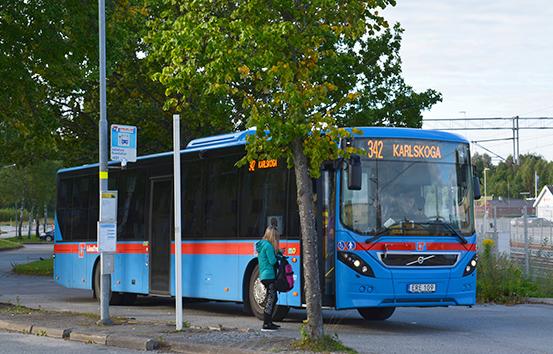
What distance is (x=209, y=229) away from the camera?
59.8 feet

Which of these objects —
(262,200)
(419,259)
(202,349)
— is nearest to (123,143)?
(262,200)

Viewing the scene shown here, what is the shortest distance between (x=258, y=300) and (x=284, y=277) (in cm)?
191

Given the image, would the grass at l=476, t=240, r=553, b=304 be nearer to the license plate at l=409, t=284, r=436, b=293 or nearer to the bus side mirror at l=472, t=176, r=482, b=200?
the bus side mirror at l=472, t=176, r=482, b=200

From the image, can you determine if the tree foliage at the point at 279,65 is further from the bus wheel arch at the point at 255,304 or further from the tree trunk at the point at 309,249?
the bus wheel arch at the point at 255,304

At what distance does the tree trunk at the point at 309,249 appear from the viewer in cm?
1236

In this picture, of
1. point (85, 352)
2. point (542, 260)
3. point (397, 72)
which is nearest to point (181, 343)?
point (85, 352)

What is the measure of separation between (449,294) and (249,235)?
366 centimetres

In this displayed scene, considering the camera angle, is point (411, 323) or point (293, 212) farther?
point (411, 323)

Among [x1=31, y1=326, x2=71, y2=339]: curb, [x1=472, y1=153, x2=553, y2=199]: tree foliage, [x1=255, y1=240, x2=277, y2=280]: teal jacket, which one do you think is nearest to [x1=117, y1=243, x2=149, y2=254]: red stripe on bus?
[x1=31, y1=326, x2=71, y2=339]: curb

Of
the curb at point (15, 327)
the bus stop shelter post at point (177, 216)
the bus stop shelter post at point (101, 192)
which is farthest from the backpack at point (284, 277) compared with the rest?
the curb at point (15, 327)

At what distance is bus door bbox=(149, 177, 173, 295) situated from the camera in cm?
1945

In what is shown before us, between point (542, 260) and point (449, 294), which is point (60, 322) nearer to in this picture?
point (449, 294)

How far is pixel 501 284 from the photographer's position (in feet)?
72.4

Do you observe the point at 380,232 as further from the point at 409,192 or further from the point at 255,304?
the point at 255,304
